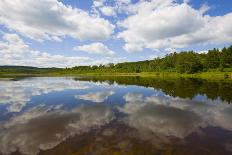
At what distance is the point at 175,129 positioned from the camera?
1809 cm

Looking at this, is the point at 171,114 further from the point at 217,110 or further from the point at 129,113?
the point at 217,110

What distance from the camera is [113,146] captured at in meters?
13.8

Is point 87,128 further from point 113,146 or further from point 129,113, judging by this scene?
point 129,113

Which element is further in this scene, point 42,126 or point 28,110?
point 28,110

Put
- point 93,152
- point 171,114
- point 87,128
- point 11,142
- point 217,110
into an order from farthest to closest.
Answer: point 217,110 < point 171,114 < point 87,128 < point 11,142 < point 93,152

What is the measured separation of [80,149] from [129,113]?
1145 centimetres

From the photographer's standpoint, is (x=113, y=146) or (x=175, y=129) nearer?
(x=113, y=146)

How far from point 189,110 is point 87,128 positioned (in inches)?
541

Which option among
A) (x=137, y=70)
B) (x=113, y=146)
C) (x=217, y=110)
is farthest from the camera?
(x=137, y=70)

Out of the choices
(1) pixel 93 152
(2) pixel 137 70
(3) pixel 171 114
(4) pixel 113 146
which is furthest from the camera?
(2) pixel 137 70

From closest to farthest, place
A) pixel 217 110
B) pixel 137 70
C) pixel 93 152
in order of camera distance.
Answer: pixel 93 152 → pixel 217 110 → pixel 137 70

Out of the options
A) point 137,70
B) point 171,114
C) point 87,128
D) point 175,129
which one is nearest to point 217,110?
point 171,114

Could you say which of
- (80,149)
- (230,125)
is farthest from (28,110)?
(230,125)

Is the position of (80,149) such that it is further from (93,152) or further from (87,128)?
(87,128)
